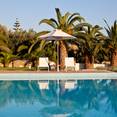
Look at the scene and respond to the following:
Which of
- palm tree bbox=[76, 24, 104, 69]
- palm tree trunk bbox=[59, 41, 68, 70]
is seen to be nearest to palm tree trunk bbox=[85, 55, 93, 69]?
palm tree bbox=[76, 24, 104, 69]

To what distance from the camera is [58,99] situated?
11.8 m

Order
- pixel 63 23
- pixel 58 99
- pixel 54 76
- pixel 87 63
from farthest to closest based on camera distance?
1. pixel 87 63
2. pixel 63 23
3. pixel 54 76
4. pixel 58 99

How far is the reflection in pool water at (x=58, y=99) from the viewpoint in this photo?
355 inches

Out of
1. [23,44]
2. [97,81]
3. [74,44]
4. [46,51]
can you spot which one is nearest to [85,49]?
[74,44]

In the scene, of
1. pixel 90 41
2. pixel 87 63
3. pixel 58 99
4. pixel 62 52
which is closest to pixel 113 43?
pixel 90 41

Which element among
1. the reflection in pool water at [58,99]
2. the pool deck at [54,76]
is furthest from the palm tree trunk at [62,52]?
the reflection in pool water at [58,99]

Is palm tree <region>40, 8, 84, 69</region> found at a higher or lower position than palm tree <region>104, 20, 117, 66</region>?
higher

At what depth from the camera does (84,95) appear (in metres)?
12.9

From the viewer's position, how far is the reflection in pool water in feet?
29.6

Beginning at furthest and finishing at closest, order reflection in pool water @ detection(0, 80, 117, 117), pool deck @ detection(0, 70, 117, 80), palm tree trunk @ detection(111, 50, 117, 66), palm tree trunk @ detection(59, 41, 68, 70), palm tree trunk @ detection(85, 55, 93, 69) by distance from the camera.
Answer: palm tree trunk @ detection(111, 50, 117, 66), palm tree trunk @ detection(85, 55, 93, 69), palm tree trunk @ detection(59, 41, 68, 70), pool deck @ detection(0, 70, 117, 80), reflection in pool water @ detection(0, 80, 117, 117)

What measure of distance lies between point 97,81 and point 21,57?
9277 mm

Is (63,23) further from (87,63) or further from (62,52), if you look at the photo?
(87,63)

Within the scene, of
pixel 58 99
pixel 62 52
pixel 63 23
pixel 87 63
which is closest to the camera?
pixel 58 99

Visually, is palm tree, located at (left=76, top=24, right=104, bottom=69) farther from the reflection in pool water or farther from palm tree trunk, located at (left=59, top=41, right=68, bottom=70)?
Answer: the reflection in pool water
